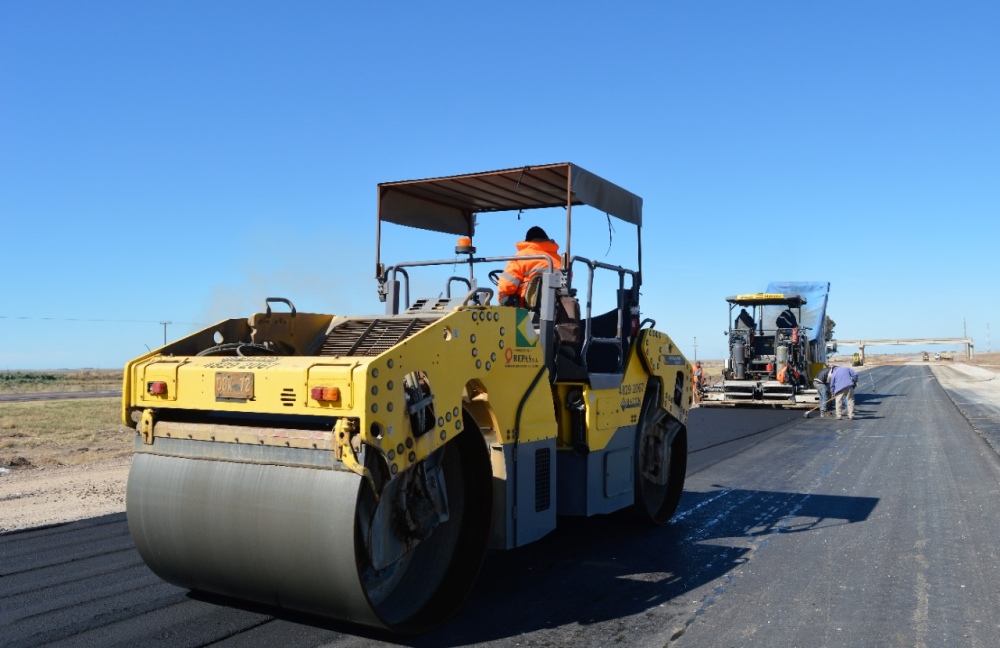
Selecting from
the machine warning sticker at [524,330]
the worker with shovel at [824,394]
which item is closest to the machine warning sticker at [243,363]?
the machine warning sticker at [524,330]

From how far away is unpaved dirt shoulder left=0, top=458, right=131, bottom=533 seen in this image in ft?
→ 25.2

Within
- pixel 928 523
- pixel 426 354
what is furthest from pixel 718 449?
pixel 426 354

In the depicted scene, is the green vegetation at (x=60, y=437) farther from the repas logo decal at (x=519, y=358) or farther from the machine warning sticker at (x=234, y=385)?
the repas logo decal at (x=519, y=358)

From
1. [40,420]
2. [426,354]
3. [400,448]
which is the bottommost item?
[40,420]

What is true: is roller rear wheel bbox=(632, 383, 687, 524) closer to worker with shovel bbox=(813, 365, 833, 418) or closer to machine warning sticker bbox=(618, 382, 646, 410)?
machine warning sticker bbox=(618, 382, 646, 410)

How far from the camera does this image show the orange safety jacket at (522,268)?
20.4 feet

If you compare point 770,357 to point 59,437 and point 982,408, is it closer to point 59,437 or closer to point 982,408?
point 982,408

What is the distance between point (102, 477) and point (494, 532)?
7046 mm

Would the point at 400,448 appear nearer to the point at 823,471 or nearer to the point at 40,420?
the point at 823,471

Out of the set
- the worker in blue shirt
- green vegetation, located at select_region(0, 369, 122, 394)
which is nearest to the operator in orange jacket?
the worker in blue shirt

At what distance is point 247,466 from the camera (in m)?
4.32

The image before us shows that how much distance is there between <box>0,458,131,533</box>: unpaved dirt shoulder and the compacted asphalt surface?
60 cm

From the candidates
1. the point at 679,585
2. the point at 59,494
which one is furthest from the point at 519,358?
the point at 59,494

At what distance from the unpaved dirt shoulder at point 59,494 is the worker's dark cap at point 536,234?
4.51 meters
